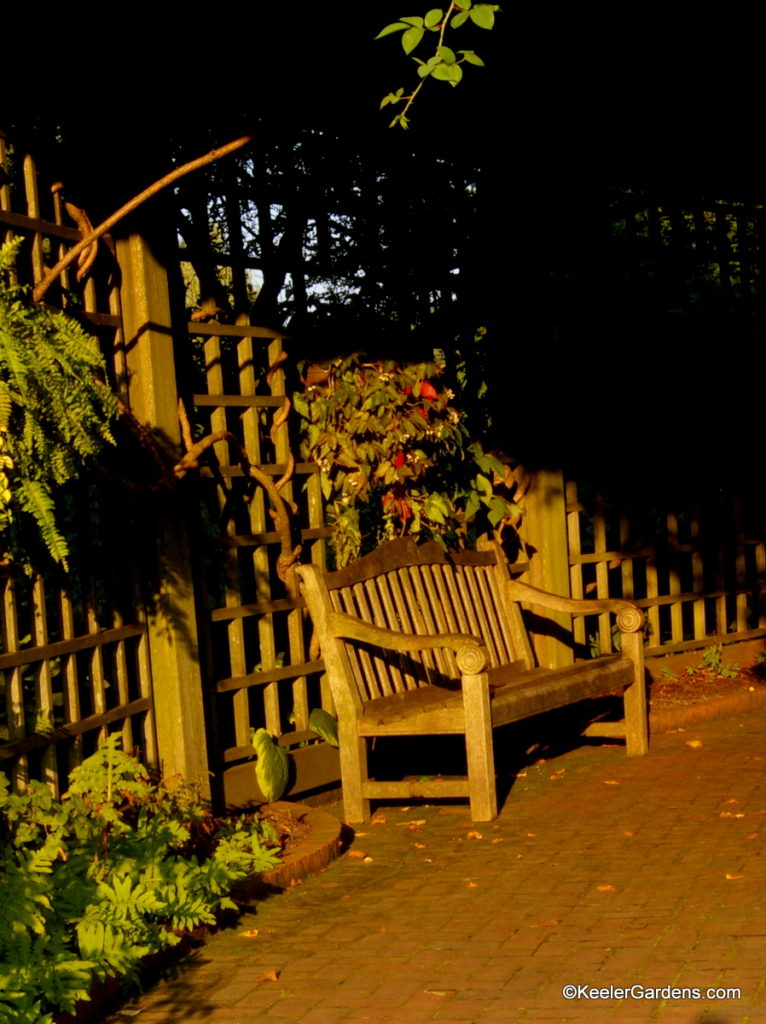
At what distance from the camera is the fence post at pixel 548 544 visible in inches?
322

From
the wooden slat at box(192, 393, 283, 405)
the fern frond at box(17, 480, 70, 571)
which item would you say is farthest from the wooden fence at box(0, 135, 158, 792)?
the wooden slat at box(192, 393, 283, 405)

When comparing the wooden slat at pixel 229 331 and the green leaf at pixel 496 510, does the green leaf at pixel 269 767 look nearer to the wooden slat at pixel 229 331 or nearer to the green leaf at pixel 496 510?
the wooden slat at pixel 229 331

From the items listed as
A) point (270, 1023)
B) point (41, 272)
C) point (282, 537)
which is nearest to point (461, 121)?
point (282, 537)

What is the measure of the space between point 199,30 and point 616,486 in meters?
3.86

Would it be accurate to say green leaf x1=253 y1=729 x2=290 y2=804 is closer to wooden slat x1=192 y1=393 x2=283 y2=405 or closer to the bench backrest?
the bench backrest

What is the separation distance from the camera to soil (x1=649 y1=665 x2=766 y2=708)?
847 cm

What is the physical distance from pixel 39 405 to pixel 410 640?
7.30ft

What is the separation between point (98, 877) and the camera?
438 cm

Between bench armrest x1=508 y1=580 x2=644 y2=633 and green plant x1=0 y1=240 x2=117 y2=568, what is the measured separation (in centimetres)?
323

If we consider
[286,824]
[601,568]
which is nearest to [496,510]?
[601,568]

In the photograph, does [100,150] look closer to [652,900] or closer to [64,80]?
[64,80]

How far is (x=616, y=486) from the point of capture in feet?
28.8

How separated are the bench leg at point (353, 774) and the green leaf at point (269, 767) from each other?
27cm

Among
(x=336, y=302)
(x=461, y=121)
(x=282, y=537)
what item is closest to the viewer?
(x=282, y=537)
